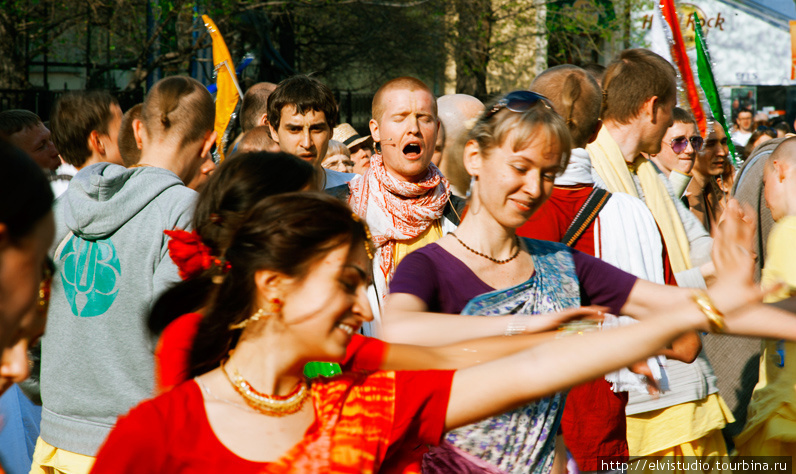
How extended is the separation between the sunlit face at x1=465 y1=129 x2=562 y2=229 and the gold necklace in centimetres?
99

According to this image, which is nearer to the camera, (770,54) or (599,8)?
(599,8)

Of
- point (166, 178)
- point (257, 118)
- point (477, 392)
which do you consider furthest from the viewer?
point (257, 118)

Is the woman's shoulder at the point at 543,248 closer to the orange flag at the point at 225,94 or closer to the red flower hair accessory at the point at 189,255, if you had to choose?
the red flower hair accessory at the point at 189,255

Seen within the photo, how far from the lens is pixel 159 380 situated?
222cm

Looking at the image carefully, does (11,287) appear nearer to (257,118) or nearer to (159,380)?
(159,380)

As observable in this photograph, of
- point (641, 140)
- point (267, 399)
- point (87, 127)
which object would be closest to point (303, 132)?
point (87, 127)

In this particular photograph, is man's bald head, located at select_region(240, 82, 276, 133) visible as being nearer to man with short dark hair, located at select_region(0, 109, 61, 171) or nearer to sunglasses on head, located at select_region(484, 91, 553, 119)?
man with short dark hair, located at select_region(0, 109, 61, 171)

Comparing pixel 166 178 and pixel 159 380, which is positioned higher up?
pixel 166 178

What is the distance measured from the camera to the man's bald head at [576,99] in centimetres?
367

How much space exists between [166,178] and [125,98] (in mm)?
10611

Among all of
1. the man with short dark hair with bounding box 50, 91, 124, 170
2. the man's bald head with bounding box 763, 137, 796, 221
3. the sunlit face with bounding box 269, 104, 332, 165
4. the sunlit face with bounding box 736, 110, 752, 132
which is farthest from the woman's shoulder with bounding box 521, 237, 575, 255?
the sunlit face with bounding box 736, 110, 752, 132

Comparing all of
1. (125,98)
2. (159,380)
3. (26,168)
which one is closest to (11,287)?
(26,168)

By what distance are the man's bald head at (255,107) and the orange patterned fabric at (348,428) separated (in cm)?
417

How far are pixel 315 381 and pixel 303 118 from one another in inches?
121
